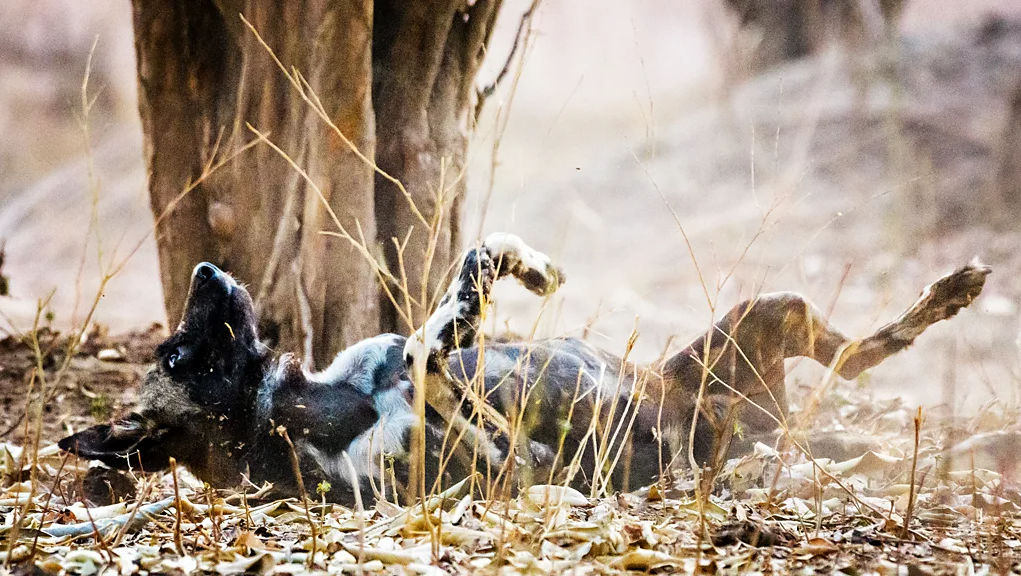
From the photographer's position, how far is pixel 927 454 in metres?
2.88

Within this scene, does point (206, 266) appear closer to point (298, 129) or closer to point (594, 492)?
point (298, 129)

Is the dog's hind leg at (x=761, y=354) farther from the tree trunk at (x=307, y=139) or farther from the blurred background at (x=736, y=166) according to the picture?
the blurred background at (x=736, y=166)

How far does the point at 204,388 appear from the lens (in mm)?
2873

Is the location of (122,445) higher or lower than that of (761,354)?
lower

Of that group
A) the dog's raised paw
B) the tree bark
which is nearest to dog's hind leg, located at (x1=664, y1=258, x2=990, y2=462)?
the dog's raised paw

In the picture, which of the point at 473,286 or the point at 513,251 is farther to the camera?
the point at 513,251

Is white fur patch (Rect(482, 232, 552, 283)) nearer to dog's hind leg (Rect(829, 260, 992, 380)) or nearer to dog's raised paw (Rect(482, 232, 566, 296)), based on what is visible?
dog's raised paw (Rect(482, 232, 566, 296))

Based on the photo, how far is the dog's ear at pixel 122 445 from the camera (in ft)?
8.80

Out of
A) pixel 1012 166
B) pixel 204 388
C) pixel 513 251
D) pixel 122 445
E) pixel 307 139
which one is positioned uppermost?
pixel 1012 166

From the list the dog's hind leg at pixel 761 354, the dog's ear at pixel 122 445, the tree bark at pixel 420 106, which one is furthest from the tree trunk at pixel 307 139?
the dog's hind leg at pixel 761 354

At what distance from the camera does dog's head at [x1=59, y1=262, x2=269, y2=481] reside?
283cm

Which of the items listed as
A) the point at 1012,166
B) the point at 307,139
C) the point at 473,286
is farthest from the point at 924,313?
the point at 1012,166

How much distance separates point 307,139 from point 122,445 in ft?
3.99

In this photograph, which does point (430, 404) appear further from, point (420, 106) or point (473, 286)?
point (420, 106)
